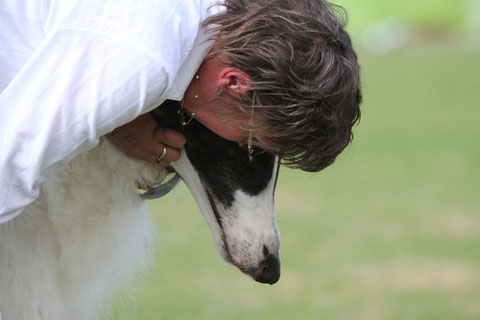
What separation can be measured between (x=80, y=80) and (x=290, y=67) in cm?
53

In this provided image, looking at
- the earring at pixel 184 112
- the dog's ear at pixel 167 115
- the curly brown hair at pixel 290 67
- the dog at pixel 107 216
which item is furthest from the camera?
the dog at pixel 107 216

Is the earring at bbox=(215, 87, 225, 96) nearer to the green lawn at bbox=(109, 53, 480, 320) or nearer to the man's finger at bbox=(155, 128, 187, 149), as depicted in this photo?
the man's finger at bbox=(155, 128, 187, 149)

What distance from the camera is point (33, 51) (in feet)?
5.95

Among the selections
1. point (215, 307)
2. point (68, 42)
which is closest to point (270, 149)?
point (68, 42)

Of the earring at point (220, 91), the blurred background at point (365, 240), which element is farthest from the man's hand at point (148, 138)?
the blurred background at point (365, 240)

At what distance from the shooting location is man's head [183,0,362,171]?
6.11 feet

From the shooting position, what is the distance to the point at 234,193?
2.23 meters

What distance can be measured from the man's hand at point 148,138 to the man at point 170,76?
21mm

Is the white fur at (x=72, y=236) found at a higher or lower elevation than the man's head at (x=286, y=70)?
lower

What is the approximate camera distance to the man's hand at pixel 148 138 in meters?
2.15

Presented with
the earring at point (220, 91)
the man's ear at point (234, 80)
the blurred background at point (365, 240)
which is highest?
the man's ear at point (234, 80)

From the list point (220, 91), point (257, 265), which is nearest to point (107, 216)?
point (257, 265)

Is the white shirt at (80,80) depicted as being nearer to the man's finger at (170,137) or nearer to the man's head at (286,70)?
the man's head at (286,70)

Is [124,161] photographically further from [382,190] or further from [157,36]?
[382,190]
